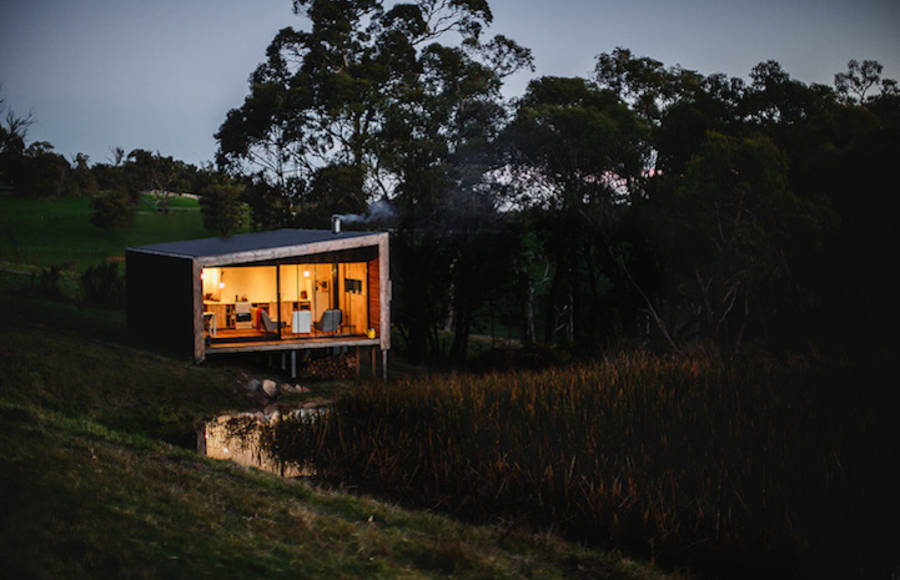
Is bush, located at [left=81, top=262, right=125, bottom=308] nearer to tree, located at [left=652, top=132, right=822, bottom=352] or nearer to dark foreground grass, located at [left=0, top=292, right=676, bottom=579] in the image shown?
dark foreground grass, located at [left=0, top=292, right=676, bottom=579]

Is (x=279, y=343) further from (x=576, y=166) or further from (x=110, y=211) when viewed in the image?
(x=110, y=211)

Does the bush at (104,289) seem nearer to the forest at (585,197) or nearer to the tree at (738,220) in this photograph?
the forest at (585,197)

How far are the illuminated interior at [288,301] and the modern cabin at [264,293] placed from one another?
0.02m

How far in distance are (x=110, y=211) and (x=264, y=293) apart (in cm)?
2791

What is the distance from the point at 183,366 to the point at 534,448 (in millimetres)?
7334

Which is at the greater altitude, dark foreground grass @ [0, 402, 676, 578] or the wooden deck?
the wooden deck

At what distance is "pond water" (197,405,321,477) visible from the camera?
8859 millimetres

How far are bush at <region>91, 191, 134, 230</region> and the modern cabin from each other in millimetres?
25540

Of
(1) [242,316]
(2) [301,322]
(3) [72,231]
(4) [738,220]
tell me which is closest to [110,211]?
(3) [72,231]

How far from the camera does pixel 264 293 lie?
16141 millimetres

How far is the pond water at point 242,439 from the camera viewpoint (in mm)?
8859

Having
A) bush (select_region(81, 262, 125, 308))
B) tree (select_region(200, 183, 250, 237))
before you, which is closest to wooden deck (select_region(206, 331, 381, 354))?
bush (select_region(81, 262, 125, 308))

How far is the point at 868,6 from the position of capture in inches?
433

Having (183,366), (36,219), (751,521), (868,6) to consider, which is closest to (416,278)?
(183,366)
